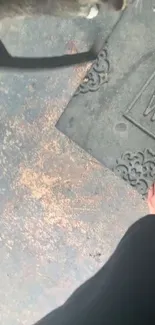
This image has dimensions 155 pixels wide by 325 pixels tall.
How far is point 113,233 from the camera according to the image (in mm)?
1281

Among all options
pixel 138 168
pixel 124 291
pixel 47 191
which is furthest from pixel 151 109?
pixel 124 291

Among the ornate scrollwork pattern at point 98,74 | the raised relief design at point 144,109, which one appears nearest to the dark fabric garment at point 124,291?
the raised relief design at point 144,109

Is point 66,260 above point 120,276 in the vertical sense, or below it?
below

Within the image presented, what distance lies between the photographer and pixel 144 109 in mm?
1244

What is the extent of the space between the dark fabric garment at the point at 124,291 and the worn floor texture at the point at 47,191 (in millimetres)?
69

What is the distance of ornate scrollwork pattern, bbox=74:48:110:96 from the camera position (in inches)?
49.3

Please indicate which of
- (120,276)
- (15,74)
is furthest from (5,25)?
(120,276)

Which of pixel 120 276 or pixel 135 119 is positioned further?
pixel 135 119

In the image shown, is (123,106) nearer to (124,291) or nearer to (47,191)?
(47,191)

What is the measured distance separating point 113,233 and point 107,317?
0.25 meters

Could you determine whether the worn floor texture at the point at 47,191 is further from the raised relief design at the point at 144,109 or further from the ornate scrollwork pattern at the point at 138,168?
the raised relief design at the point at 144,109

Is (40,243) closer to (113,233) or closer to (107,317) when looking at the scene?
(113,233)

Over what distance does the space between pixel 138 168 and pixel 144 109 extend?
135 millimetres

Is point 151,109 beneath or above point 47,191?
above
